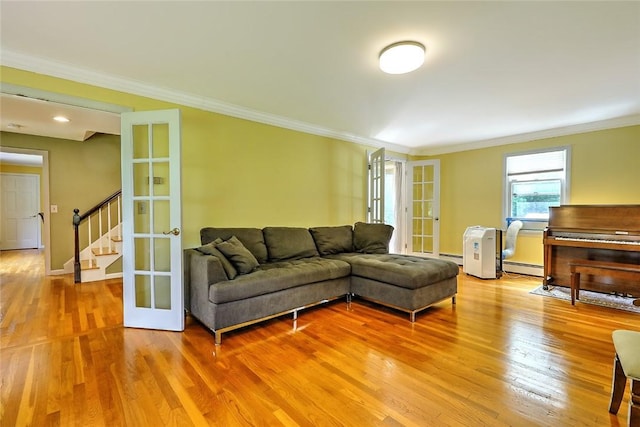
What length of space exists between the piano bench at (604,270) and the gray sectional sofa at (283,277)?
4.68 feet

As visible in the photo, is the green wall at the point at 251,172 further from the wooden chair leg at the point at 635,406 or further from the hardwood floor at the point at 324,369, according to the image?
the wooden chair leg at the point at 635,406

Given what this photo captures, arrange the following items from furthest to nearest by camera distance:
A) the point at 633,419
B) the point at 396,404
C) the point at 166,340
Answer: the point at 166,340
the point at 396,404
the point at 633,419

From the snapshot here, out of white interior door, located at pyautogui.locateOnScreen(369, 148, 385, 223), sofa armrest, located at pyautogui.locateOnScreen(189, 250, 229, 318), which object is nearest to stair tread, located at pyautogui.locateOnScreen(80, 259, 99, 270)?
sofa armrest, located at pyautogui.locateOnScreen(189, 250, 229, 318)

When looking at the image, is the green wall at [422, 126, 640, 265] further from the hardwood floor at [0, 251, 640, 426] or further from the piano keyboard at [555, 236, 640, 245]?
the hardwood floor at [0, 251, 640, 426]

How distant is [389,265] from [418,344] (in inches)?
34.3

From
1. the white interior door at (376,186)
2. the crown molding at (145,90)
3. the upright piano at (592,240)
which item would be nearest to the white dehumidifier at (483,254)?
the upright piano at (592,240)

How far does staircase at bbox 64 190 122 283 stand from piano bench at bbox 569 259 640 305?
21.0 feet

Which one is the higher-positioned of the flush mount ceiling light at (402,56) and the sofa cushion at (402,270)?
the flush mount ceiling light at (402,56)

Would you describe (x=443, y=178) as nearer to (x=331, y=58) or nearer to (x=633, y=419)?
(x=331, y=58)

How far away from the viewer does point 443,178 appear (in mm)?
5742

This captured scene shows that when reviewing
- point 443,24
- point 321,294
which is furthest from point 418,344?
point 443,24

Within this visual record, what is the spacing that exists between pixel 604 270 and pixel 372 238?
2.56 m

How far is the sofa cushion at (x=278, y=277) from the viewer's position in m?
2.39

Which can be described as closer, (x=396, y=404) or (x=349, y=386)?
(x=396, y=404)
